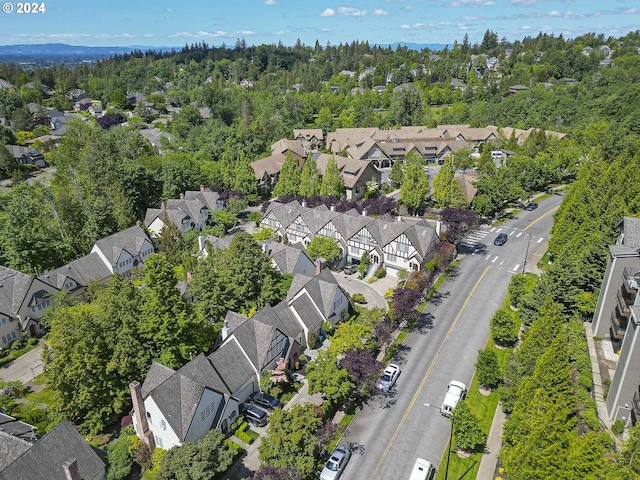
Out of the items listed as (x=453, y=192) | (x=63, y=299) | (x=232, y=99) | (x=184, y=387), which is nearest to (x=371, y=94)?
(x=232, y=99)

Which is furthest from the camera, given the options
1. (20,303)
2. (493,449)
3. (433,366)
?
(20,303)

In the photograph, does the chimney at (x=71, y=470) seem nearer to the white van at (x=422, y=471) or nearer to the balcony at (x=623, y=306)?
the white van at (x=422, y=471)

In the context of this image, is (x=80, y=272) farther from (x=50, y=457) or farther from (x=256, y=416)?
(x=256, y=416)

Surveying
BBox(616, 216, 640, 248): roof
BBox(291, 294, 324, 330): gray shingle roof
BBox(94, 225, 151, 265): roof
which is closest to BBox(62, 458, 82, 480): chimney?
BBox(291, 294, 324, 330): gray shingle roof

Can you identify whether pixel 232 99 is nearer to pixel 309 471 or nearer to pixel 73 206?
pixel 73 206

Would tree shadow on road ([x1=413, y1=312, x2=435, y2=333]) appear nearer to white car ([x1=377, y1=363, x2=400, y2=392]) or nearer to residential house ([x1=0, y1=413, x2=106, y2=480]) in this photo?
white car ([x1=377, y1=363, x2=400, y2=392])

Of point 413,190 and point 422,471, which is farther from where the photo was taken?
point 413,190

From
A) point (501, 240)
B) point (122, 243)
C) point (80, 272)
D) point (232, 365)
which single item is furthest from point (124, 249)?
point (501, 240)
